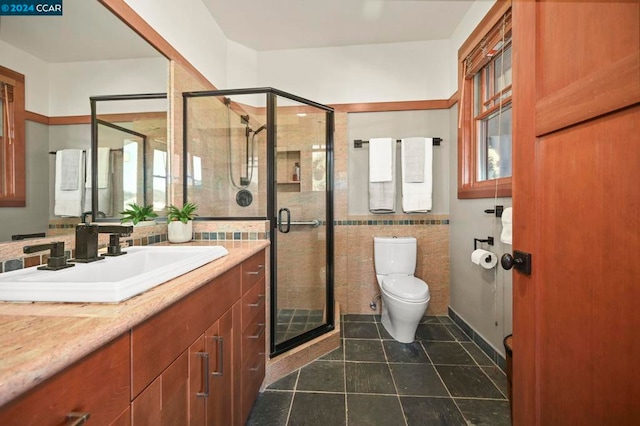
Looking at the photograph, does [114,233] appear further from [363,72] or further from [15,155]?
[363,72]

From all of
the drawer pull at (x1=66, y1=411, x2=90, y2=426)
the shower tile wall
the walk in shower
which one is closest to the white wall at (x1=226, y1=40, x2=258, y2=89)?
the walk in shower

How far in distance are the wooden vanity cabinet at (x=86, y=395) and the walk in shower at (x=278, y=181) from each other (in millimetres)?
1076

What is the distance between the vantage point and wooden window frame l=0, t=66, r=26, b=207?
2.42 feet

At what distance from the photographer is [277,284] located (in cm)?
169

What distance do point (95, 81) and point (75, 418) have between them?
3.91 feet

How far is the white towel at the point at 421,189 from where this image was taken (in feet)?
7.48

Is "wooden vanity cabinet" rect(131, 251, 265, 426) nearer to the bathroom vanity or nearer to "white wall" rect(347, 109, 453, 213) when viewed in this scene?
the bathroom vanity

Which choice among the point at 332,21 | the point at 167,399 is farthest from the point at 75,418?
the point at 332,21

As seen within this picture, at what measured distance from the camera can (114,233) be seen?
951 mm

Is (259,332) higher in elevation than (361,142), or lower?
lower

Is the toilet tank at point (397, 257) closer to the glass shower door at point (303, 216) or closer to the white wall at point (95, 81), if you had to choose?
the glass shower door at point (303, 216)

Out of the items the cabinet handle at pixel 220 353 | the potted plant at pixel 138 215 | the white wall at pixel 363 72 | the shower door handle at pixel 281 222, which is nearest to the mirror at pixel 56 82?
the potted plant at pixel 138 215

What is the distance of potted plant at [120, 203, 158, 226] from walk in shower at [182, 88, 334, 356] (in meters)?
0.35

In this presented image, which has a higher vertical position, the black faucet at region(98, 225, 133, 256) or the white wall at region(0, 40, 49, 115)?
the white wall at region(0, 40, 49, 115)
